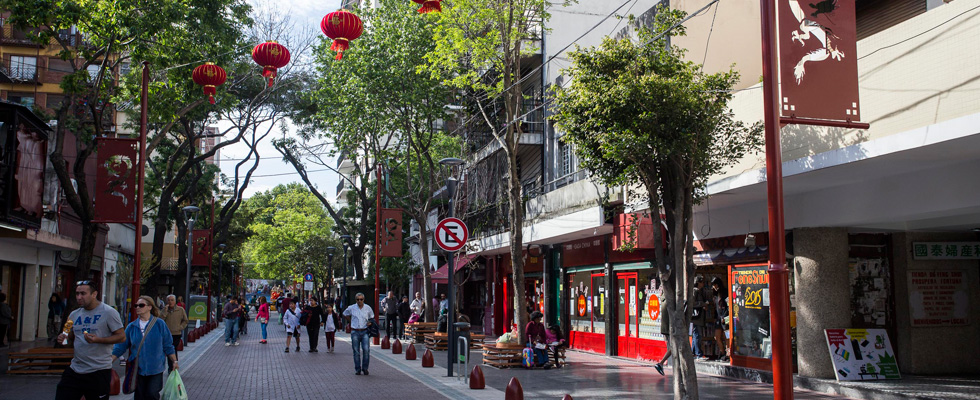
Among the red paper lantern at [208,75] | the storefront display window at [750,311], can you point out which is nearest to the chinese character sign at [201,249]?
the red paper lantern at [208,75]

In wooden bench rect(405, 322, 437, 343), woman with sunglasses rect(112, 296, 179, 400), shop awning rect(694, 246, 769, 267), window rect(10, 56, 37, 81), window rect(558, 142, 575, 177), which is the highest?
→ window rect(10, 56, 37, 81)

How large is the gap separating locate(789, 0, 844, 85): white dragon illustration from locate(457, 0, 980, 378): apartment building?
1.71 metres

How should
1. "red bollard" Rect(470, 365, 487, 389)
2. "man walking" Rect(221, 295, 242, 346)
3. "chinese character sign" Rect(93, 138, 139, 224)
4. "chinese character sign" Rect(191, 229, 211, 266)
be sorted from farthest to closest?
1. "chinese character sign" Rect(191, 229, 211, 266)
2. "man walking" Rect(221, 295, 242, 346)
3. "chinese character sign" Rect(93, 138, 139, 224)
4. "red bollard" Rect(470, 365, 487, 389)

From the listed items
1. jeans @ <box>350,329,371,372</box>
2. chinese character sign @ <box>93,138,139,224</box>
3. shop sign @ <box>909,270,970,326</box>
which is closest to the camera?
shop sign @ <box>909,270,970,326</box>

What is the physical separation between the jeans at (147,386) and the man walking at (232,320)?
16888 millimetres

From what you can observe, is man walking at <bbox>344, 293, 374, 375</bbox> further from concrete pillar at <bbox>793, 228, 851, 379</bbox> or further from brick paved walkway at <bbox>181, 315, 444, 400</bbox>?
concrete pillar at <bbox>793, 228, 851, 379</bbox>

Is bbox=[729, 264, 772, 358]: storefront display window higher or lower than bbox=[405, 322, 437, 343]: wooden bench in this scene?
higher

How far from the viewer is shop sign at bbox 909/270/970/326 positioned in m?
13.9

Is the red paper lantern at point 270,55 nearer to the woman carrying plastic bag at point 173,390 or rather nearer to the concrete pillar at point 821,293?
the woman carrying plastic bag at point 173,390

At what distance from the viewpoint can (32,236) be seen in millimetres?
21297

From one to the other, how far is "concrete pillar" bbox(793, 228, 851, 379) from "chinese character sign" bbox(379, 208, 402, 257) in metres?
16.2

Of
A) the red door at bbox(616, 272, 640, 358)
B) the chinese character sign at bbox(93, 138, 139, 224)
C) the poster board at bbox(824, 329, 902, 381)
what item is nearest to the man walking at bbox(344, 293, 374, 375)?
the chinese character sign at bbox(93, 138, 139, 224)

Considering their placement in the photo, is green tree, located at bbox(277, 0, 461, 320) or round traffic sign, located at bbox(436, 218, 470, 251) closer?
round traffic sign, located at bbox(436, 218, 470, 251)

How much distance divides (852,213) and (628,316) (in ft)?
25.0
